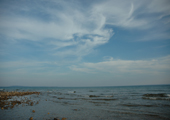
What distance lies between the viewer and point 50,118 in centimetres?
1241

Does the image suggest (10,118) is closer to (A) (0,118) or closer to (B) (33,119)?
(A) (0,118)

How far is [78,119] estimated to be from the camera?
12.2m

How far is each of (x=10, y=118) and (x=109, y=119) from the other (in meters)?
11.0

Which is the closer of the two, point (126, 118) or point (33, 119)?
point (33, 119)

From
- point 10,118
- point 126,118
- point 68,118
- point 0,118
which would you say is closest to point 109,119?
point 126,118

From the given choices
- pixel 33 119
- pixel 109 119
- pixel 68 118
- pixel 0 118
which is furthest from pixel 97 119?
pixel 0 118

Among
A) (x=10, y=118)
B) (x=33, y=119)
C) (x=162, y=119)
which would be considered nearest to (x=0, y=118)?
(x=10, y=118)

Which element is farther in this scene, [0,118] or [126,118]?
[126,118]

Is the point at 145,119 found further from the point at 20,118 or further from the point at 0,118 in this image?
the point at 0,118

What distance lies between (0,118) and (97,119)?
10.6 metres

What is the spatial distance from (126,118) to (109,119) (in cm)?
213

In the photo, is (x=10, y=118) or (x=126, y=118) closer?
(x=10, y=118)

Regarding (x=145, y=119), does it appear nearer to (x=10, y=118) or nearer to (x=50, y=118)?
(x=50, y=118)

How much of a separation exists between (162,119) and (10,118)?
17.1 m
